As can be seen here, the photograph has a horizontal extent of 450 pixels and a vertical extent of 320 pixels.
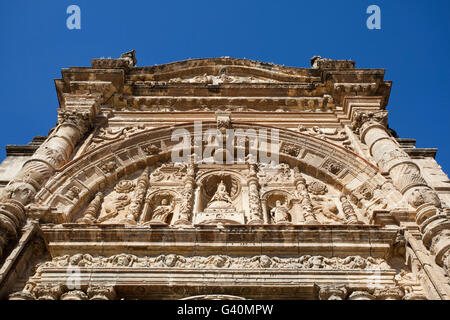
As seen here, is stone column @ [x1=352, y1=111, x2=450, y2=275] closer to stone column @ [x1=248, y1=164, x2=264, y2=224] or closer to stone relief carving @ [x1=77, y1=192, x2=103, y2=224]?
stone column @ [x1=248, y1=164, x2=264, y2=224]

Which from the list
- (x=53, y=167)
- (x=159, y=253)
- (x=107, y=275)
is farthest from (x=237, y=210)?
(x=53, y=167)

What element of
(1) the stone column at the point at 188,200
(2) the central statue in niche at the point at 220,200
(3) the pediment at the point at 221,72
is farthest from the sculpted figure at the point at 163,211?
(3) the pediment at the point at 221,72

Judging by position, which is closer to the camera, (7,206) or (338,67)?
(7,206)

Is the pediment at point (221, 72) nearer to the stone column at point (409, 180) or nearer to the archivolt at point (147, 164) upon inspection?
the archivolt at point (147, 164)

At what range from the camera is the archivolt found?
8250 millimetres

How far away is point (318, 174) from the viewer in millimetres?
9547

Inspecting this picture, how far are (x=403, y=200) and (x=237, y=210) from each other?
116 inches

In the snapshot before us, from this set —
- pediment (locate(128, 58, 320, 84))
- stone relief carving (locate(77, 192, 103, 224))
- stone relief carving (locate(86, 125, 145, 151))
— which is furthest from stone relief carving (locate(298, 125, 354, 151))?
stone relief carving (locate(77, 192, 103, 224))

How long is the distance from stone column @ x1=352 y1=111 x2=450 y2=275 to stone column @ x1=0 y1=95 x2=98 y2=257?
620cm

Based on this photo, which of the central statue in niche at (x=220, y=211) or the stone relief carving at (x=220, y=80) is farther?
the stone relief carving at (x=220, y=80)

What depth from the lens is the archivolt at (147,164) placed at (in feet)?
27.1

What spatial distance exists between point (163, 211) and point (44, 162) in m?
2.40

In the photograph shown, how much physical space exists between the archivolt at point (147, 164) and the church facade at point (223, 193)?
0.11 feet

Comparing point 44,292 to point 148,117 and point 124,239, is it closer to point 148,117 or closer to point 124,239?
point 124,239
